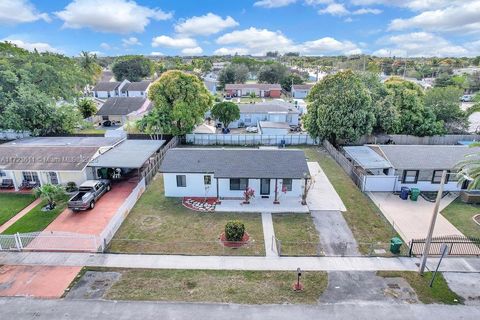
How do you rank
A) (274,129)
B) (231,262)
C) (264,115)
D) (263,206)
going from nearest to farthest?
(231,262)
(263,206)
(274,129)
(264,115)

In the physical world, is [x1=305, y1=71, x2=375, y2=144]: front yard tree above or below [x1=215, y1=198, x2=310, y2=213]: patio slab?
above

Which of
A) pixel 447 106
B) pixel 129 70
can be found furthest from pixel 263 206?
pixel 129 70

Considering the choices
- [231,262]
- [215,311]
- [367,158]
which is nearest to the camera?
[215,311]

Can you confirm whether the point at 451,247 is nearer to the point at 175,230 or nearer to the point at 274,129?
the point at 175,230

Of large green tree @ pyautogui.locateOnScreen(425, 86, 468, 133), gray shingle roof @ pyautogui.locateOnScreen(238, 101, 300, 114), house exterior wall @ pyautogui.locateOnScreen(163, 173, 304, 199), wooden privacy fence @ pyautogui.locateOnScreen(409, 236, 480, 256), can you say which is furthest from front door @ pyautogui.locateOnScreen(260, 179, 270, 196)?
large green tree @ pyautogui.locateOnScreen(425, 86, 468, 133)

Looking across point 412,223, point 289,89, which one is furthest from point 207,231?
→ point 289,89

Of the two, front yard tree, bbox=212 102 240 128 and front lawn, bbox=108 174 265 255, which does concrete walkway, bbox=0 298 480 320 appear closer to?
front lawn, bbox=108 174 265 255
